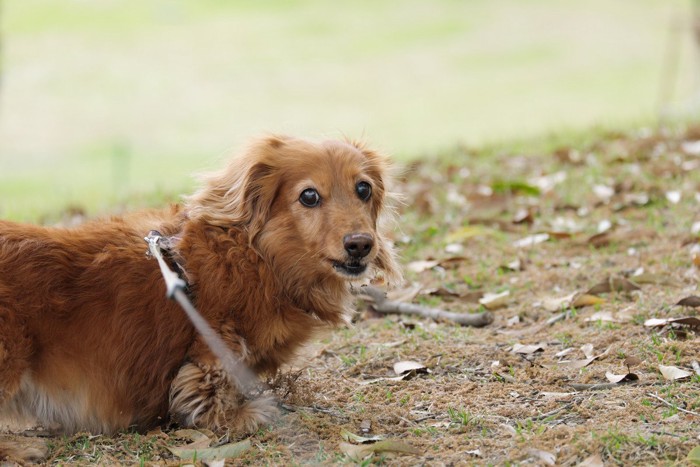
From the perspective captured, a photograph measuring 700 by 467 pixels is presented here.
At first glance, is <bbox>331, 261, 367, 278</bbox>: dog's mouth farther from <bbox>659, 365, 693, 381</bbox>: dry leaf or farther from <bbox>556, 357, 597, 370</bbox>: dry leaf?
<bbox>659, 365, 693, 381</bbox>: dry leaf

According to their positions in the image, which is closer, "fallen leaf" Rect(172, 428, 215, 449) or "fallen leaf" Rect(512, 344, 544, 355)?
"fallen leaf" Rect(172, 428, 215, 449)

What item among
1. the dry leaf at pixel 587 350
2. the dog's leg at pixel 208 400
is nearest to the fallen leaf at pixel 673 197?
the dry leaf at pixel 587 350

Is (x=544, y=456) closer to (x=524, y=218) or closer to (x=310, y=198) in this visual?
(x=310, y=198)

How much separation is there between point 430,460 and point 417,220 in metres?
3.84

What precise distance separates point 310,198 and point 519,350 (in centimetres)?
135

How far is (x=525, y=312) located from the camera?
5.13m

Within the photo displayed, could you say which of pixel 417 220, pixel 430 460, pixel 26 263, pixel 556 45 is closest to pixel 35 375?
pixel 26 263

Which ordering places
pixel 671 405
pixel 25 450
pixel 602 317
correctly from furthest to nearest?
pixel 602 317
pixel 671 405
pixel 25 450

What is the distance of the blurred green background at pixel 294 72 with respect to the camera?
18.5 metres

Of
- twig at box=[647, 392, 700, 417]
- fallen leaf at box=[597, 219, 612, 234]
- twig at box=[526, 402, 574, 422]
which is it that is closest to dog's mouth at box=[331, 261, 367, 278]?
twig at box=[526, 402, 574, 422]

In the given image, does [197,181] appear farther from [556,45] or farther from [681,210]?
[556,45]

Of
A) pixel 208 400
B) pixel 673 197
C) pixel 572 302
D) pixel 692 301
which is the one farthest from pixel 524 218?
pixel 208 400

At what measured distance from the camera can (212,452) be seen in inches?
137

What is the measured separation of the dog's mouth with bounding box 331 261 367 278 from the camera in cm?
389
